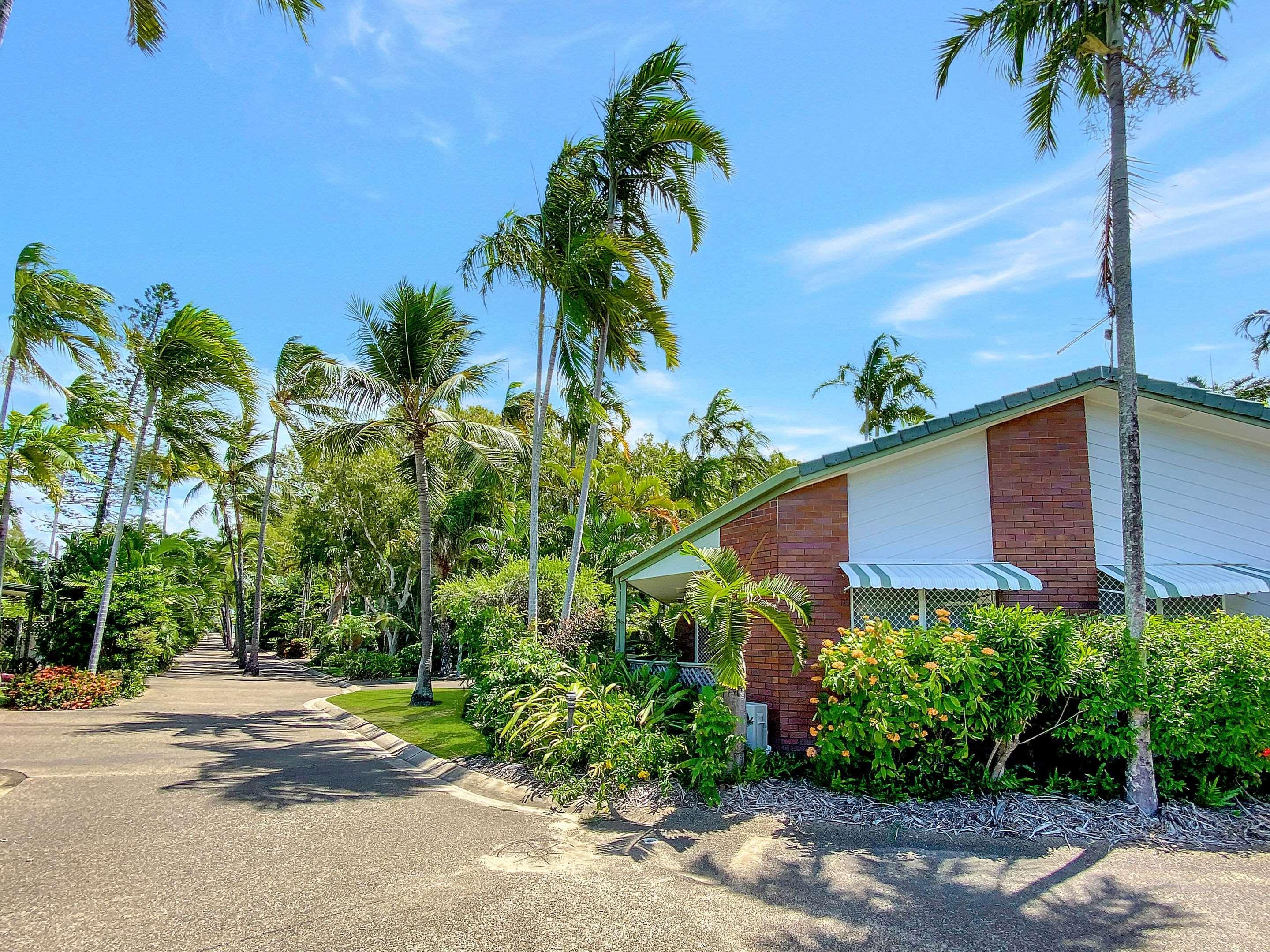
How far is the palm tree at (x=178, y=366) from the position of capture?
663 inches

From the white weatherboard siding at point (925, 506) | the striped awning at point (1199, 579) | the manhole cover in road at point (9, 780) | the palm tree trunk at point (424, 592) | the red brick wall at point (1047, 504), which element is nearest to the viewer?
the manhole cover in road at point (9, 780)

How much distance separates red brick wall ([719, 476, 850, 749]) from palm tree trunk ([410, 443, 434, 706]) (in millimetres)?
9606

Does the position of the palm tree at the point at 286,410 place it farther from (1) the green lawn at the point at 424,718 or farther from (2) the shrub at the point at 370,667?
(1) the green lawn at the point at 424,718

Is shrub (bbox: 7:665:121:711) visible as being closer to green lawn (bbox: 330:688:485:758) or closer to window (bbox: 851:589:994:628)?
green lawn (bbox: 330:688:485:758)

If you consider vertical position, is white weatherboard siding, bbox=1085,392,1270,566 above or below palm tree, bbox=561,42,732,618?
below

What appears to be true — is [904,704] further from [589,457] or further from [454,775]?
[589,457]

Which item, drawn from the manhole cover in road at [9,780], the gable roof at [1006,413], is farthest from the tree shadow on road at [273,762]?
the gable roof at [1006,413]

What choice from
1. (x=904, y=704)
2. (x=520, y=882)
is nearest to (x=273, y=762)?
(x=520, y=882)

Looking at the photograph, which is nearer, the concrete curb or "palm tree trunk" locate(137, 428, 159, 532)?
the concrete curb

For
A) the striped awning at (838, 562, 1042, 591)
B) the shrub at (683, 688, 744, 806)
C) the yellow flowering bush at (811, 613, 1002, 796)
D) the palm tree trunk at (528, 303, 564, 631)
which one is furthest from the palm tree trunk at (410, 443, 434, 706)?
the yellow flowering bush at (811, 613, 1002, 796)

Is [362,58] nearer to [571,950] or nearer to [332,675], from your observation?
[571,950]

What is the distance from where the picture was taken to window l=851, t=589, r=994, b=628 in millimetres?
9297

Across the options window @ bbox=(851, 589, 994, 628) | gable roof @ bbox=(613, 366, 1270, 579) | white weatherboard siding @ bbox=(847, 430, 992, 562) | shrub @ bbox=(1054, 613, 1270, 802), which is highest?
gable roof @ bbox=(613, 366, 1270, 579)

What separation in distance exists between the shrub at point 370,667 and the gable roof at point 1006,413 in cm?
2139
